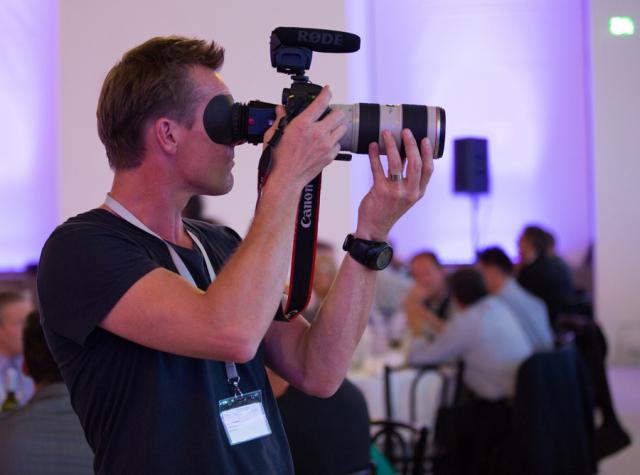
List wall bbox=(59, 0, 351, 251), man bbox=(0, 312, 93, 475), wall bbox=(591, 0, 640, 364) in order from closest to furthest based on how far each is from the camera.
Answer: man bbox=(0, 312, 93, 475), wall bbox=(591, 0, 640, 364), wall bbox=(59, 0, 351, 251)

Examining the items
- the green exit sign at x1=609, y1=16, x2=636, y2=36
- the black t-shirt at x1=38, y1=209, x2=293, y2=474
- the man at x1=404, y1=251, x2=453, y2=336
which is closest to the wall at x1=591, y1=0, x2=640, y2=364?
the green exit sign at x1=609, y1=16, x2=636, y2=36

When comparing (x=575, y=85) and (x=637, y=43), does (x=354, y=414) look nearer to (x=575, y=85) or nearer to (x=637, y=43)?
(x=637, y=43)

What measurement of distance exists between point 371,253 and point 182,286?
0.31m

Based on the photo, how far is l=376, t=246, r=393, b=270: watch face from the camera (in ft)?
3.90

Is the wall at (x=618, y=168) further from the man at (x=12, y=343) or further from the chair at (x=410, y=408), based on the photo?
the man at (x=12, y=343)

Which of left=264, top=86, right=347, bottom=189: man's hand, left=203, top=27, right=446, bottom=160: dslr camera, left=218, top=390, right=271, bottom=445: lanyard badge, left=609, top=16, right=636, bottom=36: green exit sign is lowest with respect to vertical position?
left=218, top=390, right=271, bottom=445: lanyard badge

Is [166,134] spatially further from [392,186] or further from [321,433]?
[321,433]

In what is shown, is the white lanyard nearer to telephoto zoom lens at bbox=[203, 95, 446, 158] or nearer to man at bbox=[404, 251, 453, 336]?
telephoto zoom lens at bbox=[203, 95, 446, 158]

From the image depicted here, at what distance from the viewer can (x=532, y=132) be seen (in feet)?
24.9

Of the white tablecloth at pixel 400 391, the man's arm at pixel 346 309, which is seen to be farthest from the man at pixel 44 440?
the white tablecloth at pixel 400 391

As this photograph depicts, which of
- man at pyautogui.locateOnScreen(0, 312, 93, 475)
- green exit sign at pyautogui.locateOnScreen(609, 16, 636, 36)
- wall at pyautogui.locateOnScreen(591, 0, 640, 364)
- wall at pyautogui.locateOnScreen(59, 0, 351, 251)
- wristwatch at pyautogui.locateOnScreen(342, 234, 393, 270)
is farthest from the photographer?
wall at pyautogui.locateOnScreen(59, 0, 351, 251)

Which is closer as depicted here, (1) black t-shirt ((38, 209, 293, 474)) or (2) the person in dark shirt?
(1) black t-shirt ((38, 209, 293, 474))

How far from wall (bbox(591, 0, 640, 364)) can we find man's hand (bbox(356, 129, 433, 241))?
4.14 feet

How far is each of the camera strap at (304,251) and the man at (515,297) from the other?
2.81 metres
